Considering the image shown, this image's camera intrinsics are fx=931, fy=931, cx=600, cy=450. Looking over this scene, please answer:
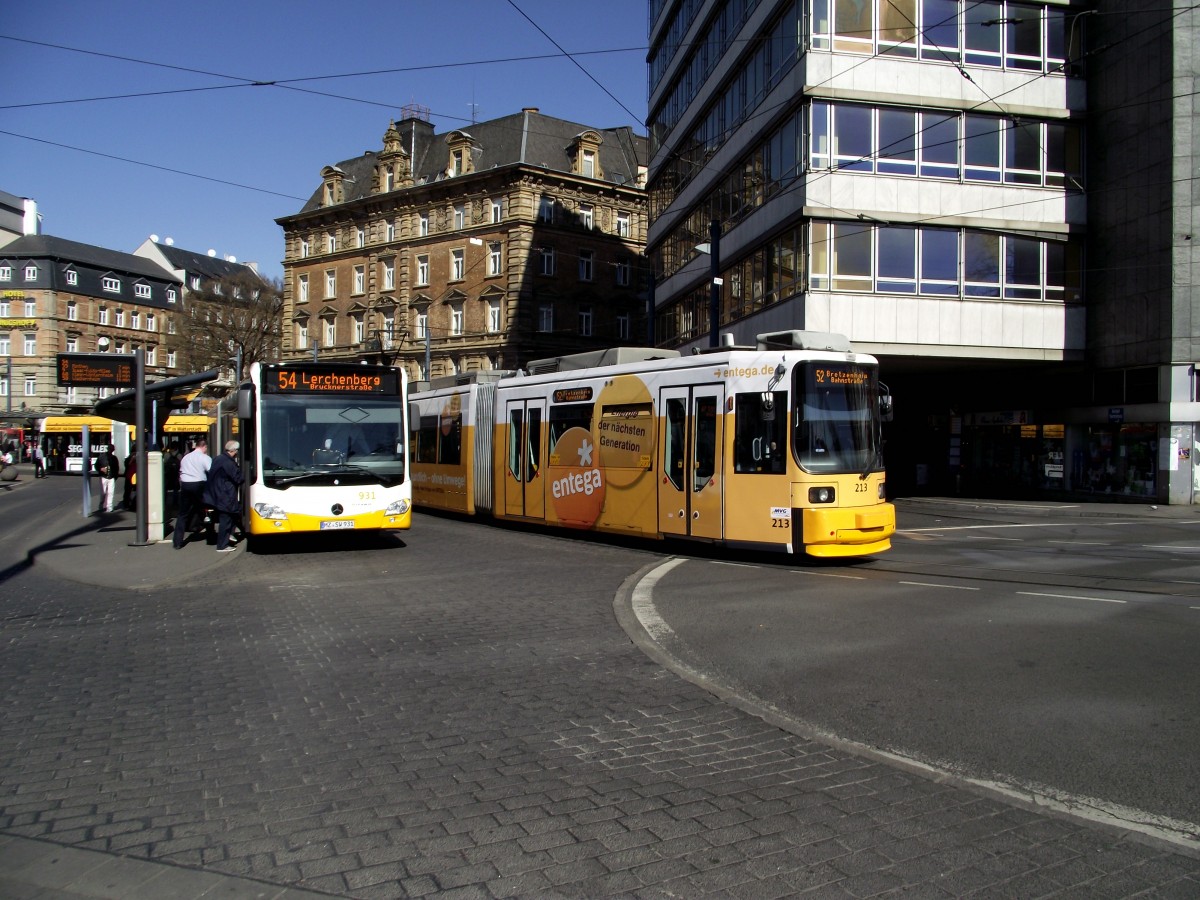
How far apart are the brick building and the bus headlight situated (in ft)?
143

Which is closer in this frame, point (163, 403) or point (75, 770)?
point (75, 770)

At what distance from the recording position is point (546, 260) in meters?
60.2

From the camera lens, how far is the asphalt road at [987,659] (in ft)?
16.3

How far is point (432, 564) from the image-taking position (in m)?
13.4

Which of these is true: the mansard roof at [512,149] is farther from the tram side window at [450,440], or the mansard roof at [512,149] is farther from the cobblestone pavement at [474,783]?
the cobblestone pavement at [474,783]

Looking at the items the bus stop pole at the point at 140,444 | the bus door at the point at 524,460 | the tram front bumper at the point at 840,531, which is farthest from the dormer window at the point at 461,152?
the tram front bumper at the point at 840,531

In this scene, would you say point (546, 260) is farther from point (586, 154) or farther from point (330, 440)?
point (330, 440)

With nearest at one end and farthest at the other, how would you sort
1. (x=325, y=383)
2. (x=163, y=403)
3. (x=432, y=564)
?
(x=432, y=564) → (x=325, y=383) → (x=163, y=403)

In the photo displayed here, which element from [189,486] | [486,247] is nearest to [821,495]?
[189,486]

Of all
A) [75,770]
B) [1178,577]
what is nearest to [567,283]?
[1178,577]

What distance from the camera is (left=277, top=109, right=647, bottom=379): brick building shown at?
5956 cm

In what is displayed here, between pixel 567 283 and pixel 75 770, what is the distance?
57690mm

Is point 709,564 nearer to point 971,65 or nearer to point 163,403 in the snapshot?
point 163,403

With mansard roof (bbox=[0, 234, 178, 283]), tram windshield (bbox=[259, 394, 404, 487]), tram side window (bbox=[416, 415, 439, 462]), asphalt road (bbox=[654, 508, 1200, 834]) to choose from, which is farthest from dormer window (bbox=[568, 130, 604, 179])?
asphalt road (bbox=[654, 508, 1200, 834])
